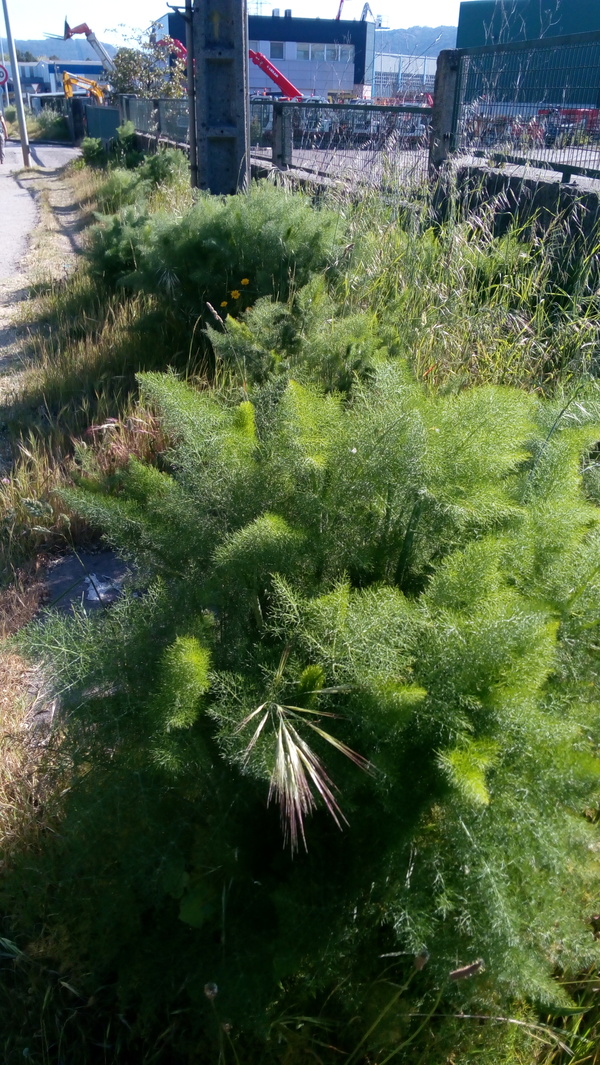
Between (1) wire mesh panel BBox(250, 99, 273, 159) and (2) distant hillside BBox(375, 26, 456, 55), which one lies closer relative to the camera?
(2) distant hillside BBox(375, 26, 456, 55)

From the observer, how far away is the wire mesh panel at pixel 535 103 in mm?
7609

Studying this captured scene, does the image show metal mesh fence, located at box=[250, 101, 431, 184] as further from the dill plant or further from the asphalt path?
the dill plant

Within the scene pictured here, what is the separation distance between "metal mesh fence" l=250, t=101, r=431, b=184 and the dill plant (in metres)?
5.15

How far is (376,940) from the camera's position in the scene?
5.46ft

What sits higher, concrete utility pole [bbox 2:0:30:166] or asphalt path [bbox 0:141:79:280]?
concrete utility pole [bbox 2:0:30:166]

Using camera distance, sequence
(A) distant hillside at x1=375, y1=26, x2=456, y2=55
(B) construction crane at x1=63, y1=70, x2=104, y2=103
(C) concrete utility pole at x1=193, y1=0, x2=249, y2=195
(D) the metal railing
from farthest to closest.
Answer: (B) construction crane at x1=63, y1=70, x2=104, y2=103
(D) the metal railing
(A) distant hillside at x1=375, y1=26, x2=456, y2=55
(C) concrete utility pole at x1=193, y1=0, x2=249, y2=195

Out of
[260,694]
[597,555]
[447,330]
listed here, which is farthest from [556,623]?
[447,330]

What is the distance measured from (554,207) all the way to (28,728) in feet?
17.5

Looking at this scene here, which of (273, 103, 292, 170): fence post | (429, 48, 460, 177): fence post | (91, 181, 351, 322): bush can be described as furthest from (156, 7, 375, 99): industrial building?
(91, 181, 351, 322): bush

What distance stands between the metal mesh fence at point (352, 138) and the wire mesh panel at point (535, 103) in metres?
0.65

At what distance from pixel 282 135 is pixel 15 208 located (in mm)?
8769

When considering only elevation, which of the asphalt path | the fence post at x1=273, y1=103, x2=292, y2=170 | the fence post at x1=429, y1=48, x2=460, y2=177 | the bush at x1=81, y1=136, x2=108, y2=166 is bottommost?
the asphalt path

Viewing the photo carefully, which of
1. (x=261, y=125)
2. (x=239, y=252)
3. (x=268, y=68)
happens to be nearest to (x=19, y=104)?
(x=268, y=68)

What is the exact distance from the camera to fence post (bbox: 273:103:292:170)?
35.6 ft
